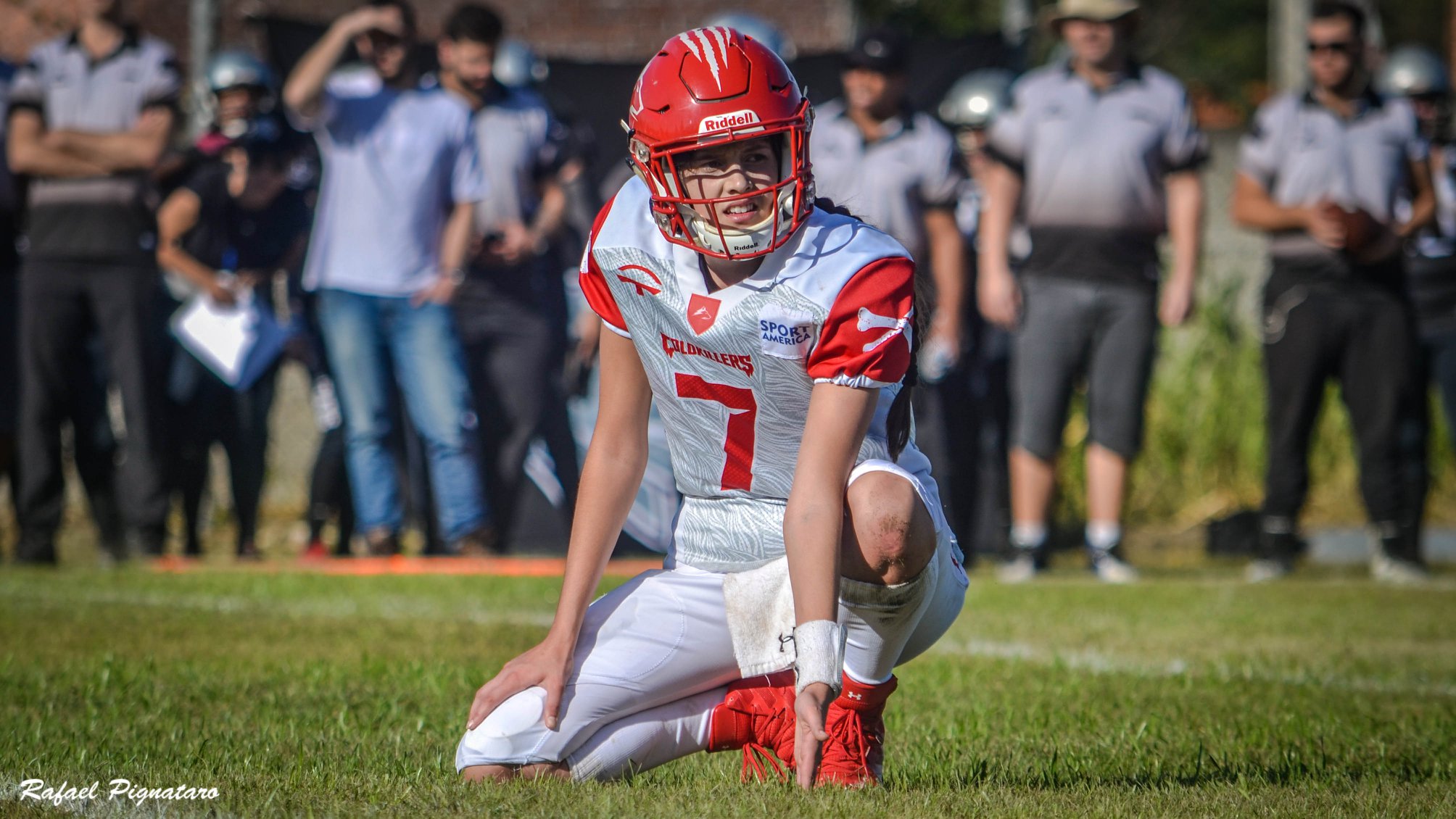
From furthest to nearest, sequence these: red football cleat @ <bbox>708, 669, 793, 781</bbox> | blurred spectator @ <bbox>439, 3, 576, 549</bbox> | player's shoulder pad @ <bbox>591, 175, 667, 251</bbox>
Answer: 1. blurred spectator @ <bbox>439, 3, 576, 549</bbox>
2. red football cleat @ <bbox>708, 669, 793, 781</bbox>
3. player's shoulder pad @ <bbox>591, 175, 667, 251</bbox>

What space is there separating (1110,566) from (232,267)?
4682mm

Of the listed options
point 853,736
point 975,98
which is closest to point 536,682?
point 853,736

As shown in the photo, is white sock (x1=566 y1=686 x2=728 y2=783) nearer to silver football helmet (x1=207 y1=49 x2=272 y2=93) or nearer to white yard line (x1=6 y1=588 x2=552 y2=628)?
white yard line (x1=6 y1=588 x2=552 y2=628)

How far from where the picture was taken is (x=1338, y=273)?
7.95 metres

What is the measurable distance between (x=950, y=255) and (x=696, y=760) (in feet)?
16.4

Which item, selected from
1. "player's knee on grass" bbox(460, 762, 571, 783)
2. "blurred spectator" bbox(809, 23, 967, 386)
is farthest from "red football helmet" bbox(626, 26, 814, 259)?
"blurred spectator" bbox(809, 23, 967, 386)

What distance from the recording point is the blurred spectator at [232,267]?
888 cm

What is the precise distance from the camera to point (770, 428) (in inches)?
133

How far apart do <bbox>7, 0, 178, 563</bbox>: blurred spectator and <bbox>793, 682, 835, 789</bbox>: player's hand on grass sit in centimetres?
567

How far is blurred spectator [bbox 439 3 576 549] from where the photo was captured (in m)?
9.00

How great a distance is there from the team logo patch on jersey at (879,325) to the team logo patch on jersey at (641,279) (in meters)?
0.41

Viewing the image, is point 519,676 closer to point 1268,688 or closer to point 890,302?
point 890,302

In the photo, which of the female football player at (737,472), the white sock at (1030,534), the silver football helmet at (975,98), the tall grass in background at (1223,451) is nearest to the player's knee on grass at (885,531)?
the female football player at (737,472)

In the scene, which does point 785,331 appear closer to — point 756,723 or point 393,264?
point 756,723
